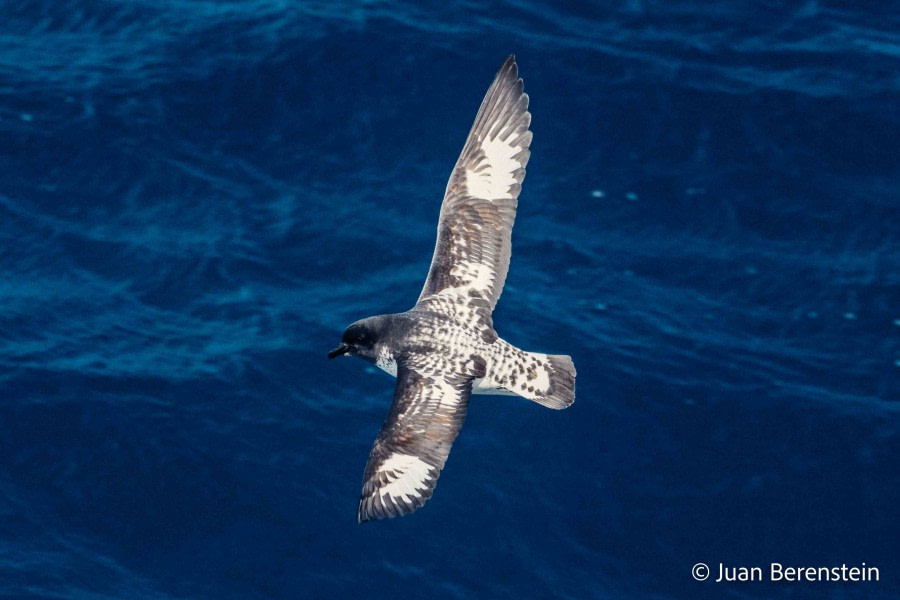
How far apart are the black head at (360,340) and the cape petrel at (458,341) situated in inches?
0.5

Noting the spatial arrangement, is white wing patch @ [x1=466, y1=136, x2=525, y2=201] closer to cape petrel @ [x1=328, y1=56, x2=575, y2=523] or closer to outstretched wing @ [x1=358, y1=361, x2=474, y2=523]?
cape petrel @ [x1=328, y1=56, x2=575, y2=523]

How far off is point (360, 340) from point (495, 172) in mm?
3009

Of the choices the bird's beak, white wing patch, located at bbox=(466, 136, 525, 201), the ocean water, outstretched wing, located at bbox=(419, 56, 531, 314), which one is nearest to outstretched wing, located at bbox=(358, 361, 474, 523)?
the bird's beak

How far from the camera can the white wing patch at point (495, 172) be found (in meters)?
16.3

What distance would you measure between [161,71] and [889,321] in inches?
463

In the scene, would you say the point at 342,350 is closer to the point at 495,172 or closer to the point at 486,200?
the point at 486,200

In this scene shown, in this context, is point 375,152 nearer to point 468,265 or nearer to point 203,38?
point 203,38

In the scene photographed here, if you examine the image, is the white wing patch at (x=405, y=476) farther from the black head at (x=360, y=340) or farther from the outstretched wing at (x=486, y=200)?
the outstretched wing at (x=486, y=200)

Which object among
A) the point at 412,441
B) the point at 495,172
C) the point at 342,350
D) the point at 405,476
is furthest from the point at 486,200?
the point at 405,476

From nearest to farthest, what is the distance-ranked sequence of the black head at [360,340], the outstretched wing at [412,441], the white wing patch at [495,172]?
the outstretched wing at [412,441], the black head at [360,340], the white wing patch at [495,172]

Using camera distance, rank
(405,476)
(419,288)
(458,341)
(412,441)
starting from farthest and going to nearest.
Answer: (419,288), (458,341), (412,441), (405,476)

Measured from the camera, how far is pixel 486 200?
16.3 m

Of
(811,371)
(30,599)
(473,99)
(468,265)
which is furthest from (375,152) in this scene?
(30,599)

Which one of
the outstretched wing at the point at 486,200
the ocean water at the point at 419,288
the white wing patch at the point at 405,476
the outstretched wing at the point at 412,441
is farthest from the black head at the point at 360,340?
the ocean water at the point at 419,288
